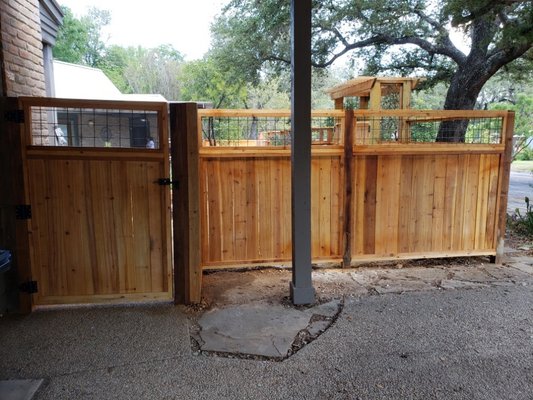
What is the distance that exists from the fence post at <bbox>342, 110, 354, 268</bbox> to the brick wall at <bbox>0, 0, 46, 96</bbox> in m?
3.10

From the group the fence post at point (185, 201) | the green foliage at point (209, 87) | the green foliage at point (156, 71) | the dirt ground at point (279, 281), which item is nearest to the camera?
the fence post at point (185, 201)

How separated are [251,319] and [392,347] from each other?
1116 mm

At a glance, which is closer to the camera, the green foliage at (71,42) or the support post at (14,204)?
the support post at (14,204)

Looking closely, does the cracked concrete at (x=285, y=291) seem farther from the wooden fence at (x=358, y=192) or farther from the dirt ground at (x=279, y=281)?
the wooden fence at (x=358, y=192)

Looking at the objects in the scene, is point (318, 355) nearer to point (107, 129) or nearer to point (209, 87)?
point (107, 129)

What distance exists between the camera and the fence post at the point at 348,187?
429 cm

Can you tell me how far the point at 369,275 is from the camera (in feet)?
14.3

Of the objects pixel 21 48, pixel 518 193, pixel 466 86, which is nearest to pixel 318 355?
pixel 21 48

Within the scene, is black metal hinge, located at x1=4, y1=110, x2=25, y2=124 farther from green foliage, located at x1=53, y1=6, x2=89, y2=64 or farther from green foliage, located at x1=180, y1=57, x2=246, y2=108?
green foliage, located at x1=53, y1=6, x2=89, y2=64

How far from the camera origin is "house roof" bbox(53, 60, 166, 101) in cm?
962

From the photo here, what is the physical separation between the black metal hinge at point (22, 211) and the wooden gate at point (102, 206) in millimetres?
38

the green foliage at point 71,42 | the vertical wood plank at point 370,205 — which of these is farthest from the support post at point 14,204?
the green foliage at point 71,42

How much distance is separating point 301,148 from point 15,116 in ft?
7.62

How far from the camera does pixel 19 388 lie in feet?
7.63
